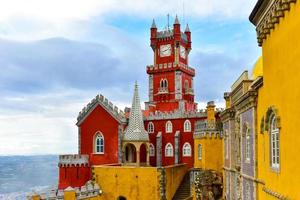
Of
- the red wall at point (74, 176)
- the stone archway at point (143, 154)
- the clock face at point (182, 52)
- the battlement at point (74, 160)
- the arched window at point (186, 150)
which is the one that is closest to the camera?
the red wall at point (74, 176)

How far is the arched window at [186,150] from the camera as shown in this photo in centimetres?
3889

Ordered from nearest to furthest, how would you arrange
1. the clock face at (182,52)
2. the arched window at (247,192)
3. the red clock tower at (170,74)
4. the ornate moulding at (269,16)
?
the ornate moulding at (269,16)
the arched window at (247,192)
the red clock tower at (170,74)
the clock face at (182,52)

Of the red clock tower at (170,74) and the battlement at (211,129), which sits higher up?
the red clock tower at (170,74)

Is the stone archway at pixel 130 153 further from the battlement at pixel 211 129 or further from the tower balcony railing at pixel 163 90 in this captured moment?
the tower balcony railing at pixel 163 90

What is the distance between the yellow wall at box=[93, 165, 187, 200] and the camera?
107ft

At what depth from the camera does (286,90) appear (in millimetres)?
11234

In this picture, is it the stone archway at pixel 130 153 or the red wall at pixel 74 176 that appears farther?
the stone archway at pixel 130 153

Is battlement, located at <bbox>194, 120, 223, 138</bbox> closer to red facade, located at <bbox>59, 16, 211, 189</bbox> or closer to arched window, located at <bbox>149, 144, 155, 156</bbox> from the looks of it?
red facade, located at <bbox>59, 16, 211, 189</bbox>

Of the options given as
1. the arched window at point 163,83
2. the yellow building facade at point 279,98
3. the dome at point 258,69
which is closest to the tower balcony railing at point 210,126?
the arched window at point 163,83

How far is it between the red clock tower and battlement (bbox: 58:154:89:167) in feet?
36.6

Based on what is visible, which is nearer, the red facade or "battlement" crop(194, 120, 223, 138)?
"battlement" crop(194, 120, 223, 138)

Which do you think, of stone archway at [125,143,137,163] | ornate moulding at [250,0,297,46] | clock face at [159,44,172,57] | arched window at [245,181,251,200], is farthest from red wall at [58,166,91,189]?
ornate moulding at [250,0,297,46]

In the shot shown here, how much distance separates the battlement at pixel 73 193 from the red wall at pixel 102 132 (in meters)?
5.22

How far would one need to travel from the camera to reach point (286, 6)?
1073 centimetres
